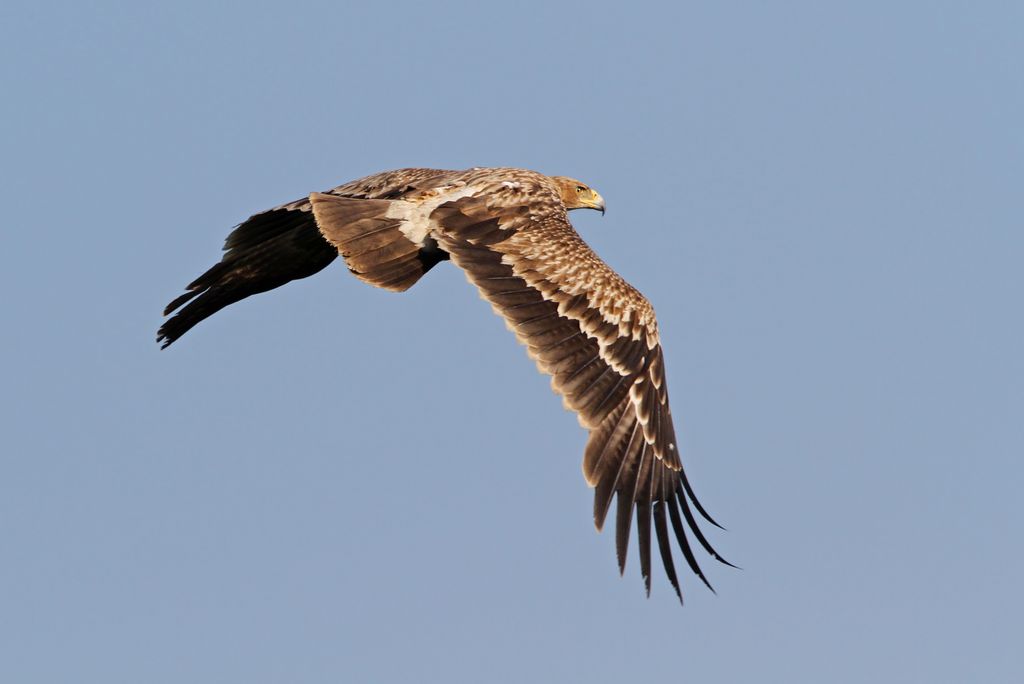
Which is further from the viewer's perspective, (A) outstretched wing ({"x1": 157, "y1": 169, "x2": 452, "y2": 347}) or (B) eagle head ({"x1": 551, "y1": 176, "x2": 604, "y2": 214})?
(B) eagle head ({"x1": 551, "y1": 176, "x2": 604, "y2": 214})

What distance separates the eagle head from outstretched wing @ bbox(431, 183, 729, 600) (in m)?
3.15

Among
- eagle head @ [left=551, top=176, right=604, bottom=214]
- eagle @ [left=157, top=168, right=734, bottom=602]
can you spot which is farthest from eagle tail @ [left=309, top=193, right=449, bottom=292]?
eagle head @ [left=551, top=176, right=604, bottom=214]

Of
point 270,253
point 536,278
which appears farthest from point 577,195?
point 536,278

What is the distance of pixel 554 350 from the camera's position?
12570 mm

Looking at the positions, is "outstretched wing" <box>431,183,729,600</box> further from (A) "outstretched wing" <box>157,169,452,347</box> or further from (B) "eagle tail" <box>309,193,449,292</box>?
(A) "outstretched wing" <box>157,169,452,347</box>

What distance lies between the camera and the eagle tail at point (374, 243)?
13.6 meters

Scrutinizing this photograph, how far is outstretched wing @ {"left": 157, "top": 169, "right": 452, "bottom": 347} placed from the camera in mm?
14617

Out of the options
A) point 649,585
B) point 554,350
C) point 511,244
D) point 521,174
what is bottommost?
point 649,585

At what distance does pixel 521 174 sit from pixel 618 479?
3.26m

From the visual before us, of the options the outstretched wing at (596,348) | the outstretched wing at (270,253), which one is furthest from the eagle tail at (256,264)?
the outstretched wing at (596,348)

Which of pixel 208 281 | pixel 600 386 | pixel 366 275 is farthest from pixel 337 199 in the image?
pixel 600 386

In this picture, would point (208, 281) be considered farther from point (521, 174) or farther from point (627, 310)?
Result: point (627, 310)

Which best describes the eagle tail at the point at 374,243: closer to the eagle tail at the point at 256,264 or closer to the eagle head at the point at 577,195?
the eagle tail at the point at 256,264

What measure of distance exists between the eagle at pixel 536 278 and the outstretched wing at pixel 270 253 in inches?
0.5
